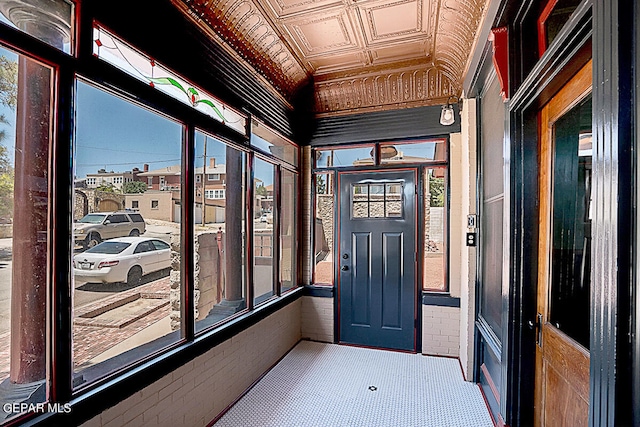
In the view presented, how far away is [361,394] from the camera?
2.76 meters

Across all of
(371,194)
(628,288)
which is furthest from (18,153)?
(371,194)

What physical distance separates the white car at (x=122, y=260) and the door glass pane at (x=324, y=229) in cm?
213

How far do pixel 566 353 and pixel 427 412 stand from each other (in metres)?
1.42

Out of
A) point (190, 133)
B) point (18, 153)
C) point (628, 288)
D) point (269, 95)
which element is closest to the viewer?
point (628, 288)

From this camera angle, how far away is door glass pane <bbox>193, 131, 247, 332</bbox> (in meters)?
2.47

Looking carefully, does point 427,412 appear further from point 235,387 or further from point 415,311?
point 235,387

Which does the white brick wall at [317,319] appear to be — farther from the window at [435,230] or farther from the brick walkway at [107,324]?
the brick walkway at [107,324]

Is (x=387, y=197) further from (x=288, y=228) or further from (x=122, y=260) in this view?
(x=122, y=260)

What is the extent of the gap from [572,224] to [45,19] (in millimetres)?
2483

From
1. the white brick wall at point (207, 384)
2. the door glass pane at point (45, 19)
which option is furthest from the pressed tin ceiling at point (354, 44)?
the white brick wall at point (207, 384)

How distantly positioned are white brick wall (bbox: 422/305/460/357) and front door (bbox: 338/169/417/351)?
0.45ft

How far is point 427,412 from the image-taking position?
2508 mm

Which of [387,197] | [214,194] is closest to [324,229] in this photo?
[387,197]

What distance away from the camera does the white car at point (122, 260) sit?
5.35 ft
